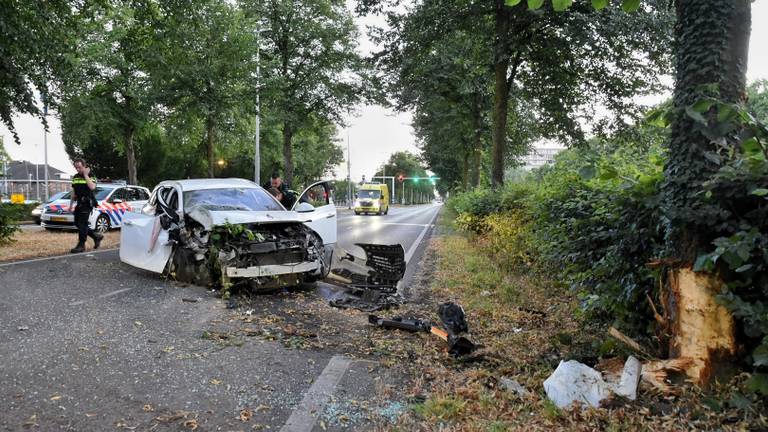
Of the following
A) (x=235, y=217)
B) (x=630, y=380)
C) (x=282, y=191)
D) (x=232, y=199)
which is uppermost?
(x=282, y=191)

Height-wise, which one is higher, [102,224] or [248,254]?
[248,254]

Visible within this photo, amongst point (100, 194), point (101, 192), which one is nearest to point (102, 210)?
point (100, 194)

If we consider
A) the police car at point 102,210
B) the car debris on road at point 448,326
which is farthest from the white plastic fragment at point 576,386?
the police car at point 102,210

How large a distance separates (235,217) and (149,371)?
320 cm

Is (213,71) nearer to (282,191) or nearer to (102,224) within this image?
(102,224)

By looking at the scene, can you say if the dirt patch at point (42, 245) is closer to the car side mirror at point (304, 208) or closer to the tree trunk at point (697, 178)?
the car side mirror at point (304, 208)

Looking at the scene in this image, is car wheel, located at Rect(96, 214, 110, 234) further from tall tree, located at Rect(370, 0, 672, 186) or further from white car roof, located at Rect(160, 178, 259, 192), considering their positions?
tall tree, located at Rect(370, 0, 672, 186)

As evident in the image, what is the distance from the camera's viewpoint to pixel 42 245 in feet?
37.6

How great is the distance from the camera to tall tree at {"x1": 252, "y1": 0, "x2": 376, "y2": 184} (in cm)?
2653

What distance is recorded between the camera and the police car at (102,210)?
14797 mm

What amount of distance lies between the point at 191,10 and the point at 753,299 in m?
13.0

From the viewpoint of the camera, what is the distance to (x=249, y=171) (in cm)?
4838

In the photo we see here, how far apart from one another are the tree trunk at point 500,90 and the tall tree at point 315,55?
1359 centimetres

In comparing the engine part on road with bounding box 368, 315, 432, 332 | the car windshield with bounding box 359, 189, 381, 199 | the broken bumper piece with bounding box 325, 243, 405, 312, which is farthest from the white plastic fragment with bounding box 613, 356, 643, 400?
the car windshield with bounding box 359, 189, 381, 199
